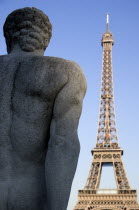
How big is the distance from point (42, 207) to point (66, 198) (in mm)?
190

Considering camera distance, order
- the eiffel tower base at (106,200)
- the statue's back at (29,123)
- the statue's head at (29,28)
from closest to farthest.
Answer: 1. the statue's back at (29,123)
2. the statue's head at (29,28)
3. the eiffel tower base at (106,200)

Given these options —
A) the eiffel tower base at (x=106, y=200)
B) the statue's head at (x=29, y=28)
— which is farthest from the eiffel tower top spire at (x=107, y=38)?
the statue's head at (x=29, y=28)

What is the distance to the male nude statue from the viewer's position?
7.05 feet

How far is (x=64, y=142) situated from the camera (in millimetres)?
2176

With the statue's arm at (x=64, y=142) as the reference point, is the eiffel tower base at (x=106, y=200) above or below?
above

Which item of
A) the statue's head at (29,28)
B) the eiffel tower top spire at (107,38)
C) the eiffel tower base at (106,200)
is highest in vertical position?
the eiffel tower top spire at (107,38)

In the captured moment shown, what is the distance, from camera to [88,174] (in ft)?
161

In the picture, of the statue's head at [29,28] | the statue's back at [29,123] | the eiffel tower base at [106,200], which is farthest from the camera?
the eiffel tower base at [106,200]

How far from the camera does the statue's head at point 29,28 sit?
2.48m

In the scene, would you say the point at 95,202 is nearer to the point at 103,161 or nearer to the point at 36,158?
the point at 103,161

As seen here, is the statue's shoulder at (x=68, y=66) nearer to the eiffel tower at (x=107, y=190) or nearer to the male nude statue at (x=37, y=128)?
the male nude statue at (x=37, y=128)

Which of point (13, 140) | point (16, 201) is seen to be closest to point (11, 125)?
point (13, 140)

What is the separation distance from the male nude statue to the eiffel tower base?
4564 centimetres

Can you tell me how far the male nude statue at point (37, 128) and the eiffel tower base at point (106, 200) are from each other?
150 feet
